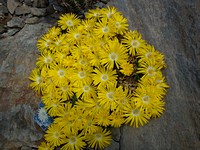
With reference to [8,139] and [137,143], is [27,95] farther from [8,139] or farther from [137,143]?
[137,143]

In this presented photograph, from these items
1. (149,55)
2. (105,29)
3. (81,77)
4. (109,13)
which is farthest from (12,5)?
(149,55)

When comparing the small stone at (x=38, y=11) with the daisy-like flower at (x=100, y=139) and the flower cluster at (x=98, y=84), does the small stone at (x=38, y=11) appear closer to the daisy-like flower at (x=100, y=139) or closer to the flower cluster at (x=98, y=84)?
the flower cluster at (x=98, y=84)

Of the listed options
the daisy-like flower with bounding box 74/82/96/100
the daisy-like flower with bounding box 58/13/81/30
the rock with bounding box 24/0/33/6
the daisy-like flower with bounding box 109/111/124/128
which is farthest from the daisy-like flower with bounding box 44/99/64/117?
the rock with bounding box 24/0/33/6

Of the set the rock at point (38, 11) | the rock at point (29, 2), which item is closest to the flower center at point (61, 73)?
the rock at point (38, 11)

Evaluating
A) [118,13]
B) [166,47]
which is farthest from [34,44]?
[166,47]

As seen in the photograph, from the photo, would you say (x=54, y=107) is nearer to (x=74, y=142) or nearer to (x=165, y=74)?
(x=74, y=142)
